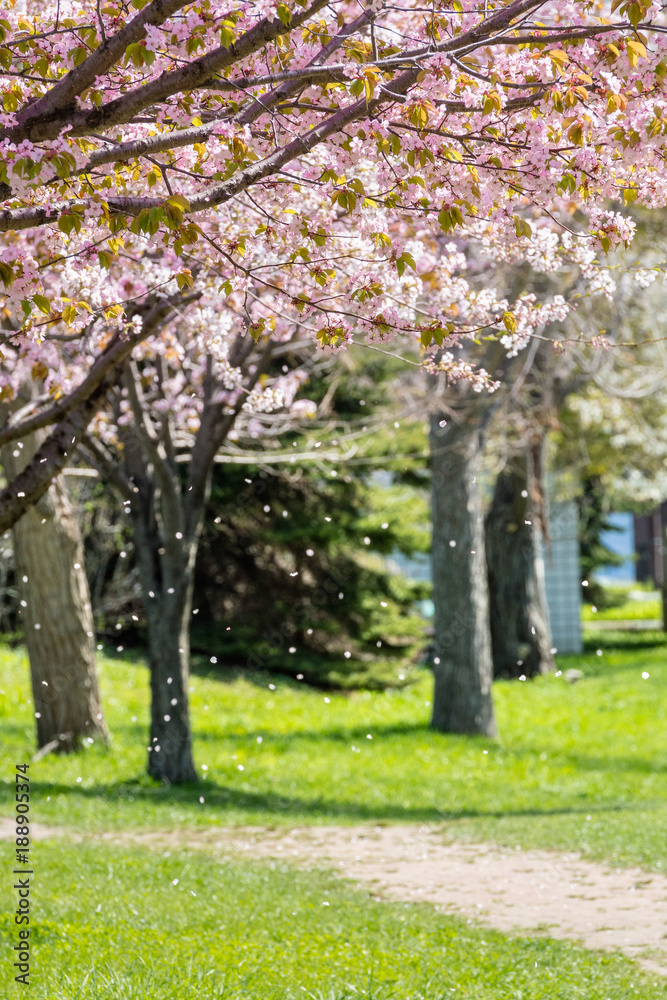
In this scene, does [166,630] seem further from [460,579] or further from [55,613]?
[460,579]

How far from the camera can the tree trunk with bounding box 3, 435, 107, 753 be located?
9289mm

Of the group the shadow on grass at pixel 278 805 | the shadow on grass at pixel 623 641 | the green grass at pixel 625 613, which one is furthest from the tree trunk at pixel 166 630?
the green grass at pixel 625 613

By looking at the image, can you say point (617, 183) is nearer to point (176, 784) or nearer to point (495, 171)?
point (495, 171)

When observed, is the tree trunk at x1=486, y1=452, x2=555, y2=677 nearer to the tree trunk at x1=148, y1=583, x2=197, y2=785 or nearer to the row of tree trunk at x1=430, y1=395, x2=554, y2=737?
the row of tree trunk at x1=430, y1=395, x2=554, y2=737

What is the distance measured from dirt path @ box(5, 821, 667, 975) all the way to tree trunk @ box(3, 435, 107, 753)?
7.68 feet

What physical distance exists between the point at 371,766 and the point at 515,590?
23.8 feet

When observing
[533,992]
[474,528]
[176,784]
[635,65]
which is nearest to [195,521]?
[176,784]

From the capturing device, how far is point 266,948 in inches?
183

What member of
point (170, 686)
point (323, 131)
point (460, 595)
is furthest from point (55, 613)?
point (323, 131)

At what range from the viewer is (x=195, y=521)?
848cm

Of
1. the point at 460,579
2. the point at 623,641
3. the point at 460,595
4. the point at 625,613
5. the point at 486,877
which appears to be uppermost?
the point at 460,579

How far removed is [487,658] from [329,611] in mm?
3811

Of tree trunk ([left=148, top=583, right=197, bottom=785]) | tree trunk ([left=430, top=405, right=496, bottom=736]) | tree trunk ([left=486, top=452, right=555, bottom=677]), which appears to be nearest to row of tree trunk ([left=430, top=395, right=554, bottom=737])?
tree trunk ([left=430, top=405, right=496, bottom=736])

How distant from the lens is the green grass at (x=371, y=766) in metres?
7.59
